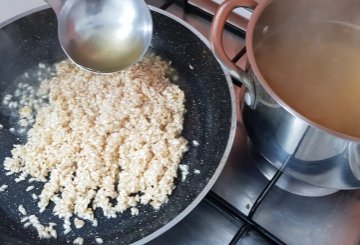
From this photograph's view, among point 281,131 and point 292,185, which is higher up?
point 281,131

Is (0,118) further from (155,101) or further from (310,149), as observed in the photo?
(310,149)

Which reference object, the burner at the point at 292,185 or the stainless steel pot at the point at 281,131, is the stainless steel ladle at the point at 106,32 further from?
the burner at the point at 292,185

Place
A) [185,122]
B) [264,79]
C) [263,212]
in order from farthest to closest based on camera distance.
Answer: [185,122], [263,212], [264,79]

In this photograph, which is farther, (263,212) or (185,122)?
(185,122)

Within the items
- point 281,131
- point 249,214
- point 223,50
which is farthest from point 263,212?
point 223,50

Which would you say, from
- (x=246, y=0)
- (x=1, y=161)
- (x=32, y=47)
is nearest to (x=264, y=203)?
(x=246, y=0)

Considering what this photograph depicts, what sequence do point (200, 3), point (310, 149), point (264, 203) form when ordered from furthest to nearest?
point (200, 3), point (264, 203), point (310, 149)

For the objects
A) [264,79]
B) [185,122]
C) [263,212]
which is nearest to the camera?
[264,79]

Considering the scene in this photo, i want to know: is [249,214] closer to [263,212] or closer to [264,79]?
[263,212]
